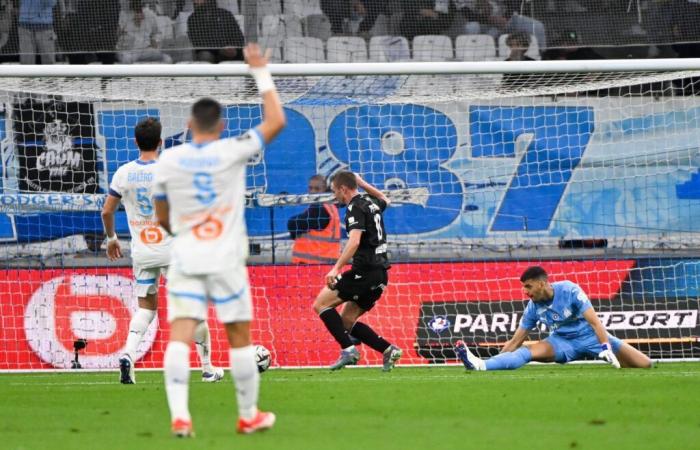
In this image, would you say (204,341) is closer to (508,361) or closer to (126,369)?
(126,369)

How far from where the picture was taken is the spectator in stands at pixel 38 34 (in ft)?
59.6

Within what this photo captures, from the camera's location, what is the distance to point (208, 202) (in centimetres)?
668

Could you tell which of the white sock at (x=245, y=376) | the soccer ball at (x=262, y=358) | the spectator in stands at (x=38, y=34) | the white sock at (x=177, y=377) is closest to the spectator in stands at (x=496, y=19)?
the spectator in stands at (x=38, y=34)

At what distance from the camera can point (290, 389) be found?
1013cm

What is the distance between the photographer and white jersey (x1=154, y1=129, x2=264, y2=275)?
662cm

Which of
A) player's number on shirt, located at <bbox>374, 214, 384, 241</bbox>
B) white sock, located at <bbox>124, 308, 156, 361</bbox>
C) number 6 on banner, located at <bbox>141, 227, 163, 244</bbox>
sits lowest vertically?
white sock, located at <bbox>124, 308, 156, 361</bbox>

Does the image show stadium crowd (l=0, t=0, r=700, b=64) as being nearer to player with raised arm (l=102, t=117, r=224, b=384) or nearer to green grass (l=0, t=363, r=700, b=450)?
green grass (l=0, t=363, r=700, b=450)

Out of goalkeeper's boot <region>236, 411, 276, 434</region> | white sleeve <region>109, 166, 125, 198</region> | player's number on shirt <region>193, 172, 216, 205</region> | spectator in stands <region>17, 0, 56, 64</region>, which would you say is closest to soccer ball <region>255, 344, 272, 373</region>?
white sleeve <region>109, 166, 125, 198</region>

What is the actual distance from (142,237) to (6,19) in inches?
352

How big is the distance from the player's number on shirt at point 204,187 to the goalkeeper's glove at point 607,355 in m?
6.40

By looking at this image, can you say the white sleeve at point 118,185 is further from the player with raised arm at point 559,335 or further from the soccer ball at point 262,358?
the player with raised arm at point 559,335

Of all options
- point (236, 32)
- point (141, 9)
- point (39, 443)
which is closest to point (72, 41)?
point (141, 9)

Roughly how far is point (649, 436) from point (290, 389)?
399cm

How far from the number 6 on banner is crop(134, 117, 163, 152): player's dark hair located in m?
0.75
